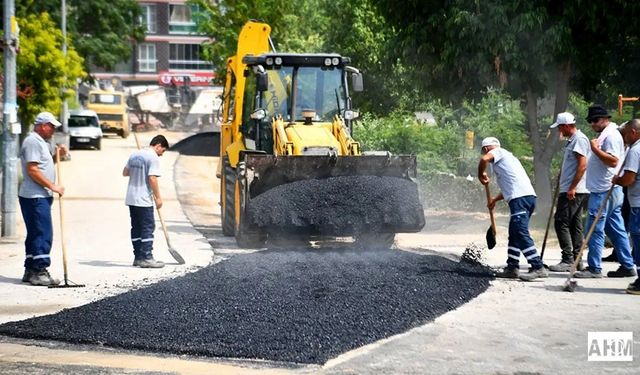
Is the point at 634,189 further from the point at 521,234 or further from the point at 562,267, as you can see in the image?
the point at 562,267

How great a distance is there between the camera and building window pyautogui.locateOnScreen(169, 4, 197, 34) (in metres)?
91.5

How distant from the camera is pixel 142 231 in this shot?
1394cm

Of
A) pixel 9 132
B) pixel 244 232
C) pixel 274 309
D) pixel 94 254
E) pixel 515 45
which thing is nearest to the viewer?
pixel 274 309

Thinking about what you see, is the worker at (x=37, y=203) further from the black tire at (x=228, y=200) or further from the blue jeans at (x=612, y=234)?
the blue jeans at (x=612, y=234)

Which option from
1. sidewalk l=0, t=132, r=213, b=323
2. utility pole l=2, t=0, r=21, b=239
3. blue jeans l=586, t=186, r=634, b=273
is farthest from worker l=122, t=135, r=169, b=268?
blue jeans l=586, t=186, r=634, b=273

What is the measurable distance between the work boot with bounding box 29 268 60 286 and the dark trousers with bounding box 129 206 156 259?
70.5 inches

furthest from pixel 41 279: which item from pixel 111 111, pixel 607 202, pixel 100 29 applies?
pixel 100 29

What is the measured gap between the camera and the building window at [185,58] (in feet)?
301

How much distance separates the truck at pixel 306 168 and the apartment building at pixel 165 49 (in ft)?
242

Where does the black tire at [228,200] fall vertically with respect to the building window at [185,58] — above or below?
below

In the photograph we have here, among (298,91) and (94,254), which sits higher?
(298,91)

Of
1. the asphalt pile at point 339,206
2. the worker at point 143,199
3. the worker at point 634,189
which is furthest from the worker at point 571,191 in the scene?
the worker at point 143,199

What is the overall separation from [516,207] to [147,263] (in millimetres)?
4586

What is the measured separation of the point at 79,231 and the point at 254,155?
4264 millimetres
